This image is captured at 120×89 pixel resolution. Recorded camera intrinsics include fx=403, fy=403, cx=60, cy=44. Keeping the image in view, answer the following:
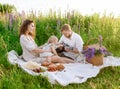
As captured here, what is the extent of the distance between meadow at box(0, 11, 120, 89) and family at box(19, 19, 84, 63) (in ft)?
1.58

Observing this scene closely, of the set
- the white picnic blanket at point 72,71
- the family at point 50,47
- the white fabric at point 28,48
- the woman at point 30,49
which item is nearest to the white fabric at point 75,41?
the family at point 50,47

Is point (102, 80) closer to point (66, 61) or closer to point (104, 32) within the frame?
point (66, 61)

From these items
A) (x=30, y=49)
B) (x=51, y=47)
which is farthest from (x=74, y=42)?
(x=30, y=49)

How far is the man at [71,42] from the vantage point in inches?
349

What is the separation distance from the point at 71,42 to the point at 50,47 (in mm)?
Answer: 481

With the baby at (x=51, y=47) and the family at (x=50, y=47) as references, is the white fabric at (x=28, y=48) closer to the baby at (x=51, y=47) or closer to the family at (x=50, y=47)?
the family at (x=50, y=47)

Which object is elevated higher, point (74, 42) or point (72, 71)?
point (74, 42)

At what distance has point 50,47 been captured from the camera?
29.2 ft

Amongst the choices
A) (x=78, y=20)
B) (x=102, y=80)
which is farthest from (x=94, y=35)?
(x=102, y=80)

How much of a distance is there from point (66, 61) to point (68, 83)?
1570 mm

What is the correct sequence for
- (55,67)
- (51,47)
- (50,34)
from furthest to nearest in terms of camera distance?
(50,34) → (51,47) → (55,67)

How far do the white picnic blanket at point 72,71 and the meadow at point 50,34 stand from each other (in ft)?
0.32

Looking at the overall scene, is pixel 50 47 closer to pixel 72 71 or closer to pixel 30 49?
pixel 30 49

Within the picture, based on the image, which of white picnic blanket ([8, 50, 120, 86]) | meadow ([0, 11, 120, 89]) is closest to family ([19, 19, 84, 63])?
white picnic blanket ([8, 50, 120, 86])
